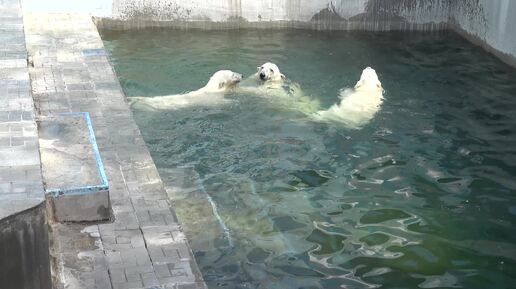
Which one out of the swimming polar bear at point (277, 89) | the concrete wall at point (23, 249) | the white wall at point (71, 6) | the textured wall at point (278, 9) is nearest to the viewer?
the concrete wall at point (23, 249)

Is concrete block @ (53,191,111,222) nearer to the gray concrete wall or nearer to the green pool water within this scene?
the green pool water

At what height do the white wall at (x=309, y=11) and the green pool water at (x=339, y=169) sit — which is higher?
the white wall at (x=309, y=11)

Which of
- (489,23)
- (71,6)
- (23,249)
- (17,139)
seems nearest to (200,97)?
(71,6)

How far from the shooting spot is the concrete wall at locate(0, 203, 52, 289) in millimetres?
3715

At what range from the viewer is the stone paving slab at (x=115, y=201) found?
4.89m

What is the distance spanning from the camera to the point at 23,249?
3812 millimetres

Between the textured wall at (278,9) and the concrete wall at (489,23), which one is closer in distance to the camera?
the concrete wall at (489,23)

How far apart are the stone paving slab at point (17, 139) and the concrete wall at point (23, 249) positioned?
5 cm

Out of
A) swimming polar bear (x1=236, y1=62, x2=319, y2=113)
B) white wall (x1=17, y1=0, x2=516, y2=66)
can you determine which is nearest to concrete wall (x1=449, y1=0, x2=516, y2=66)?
white wall (x1=17, y1=0, x2=516, y2=66)

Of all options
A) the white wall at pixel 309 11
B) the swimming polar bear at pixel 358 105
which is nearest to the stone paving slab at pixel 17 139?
the swimming polar bear at pixel 358 105

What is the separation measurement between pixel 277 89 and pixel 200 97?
113 centimetres

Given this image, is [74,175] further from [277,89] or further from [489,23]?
[489,23]

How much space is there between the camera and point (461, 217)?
6891 mm

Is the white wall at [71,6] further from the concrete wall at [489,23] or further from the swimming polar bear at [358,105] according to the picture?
the concrete wall at [489,23]
